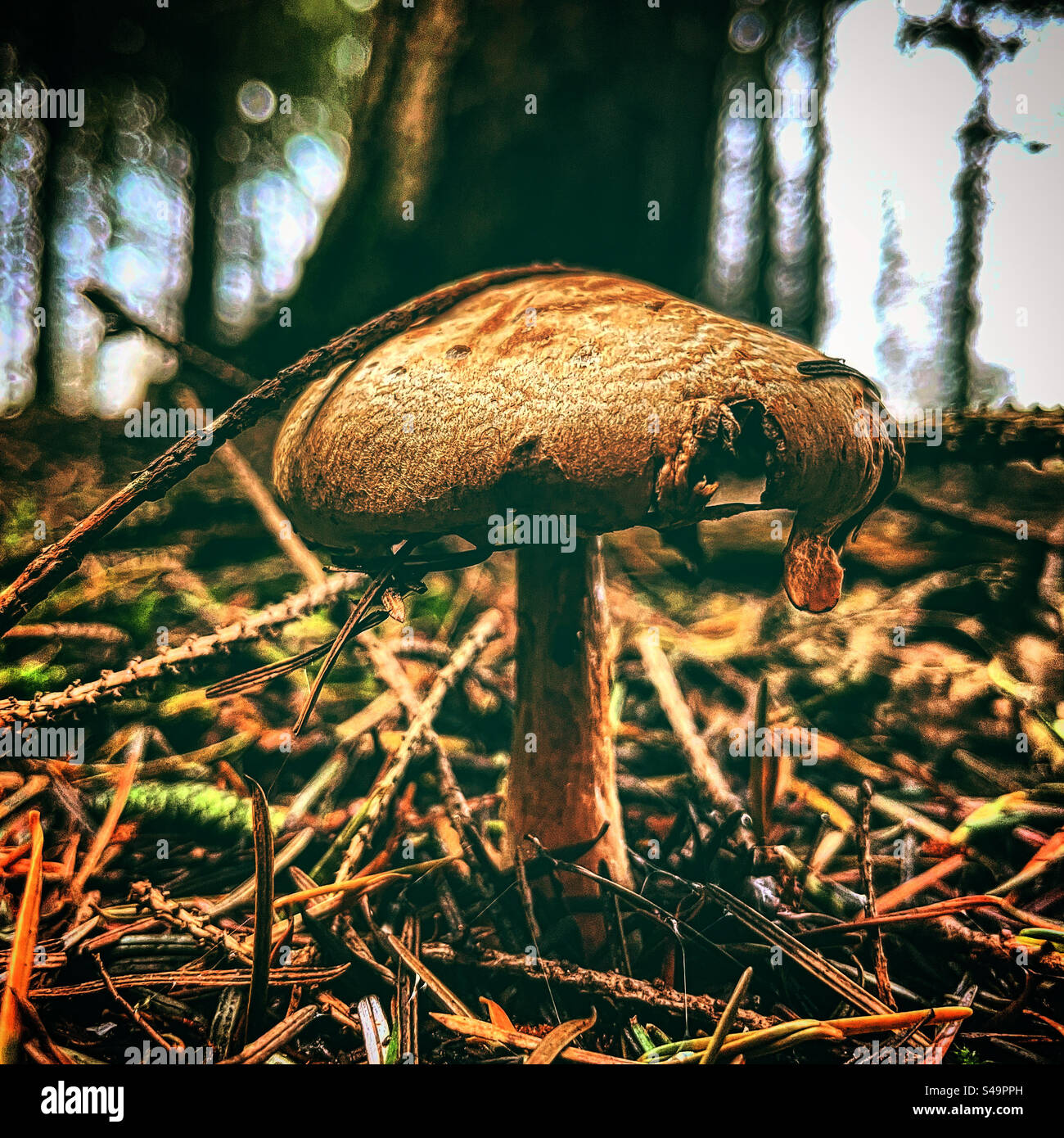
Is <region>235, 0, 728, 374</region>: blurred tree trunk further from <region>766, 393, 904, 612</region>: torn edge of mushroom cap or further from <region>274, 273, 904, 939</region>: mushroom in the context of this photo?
<region>766, 393, 904, 612</region>: torn edge of mushroom cap

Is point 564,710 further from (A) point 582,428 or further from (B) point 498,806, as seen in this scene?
(A) point 582,428

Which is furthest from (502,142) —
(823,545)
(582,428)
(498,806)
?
(498,806)

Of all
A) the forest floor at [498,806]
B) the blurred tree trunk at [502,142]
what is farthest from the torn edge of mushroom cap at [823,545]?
the blurred tree trunk at [502,142]

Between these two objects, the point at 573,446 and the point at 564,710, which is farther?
the point at 564,710

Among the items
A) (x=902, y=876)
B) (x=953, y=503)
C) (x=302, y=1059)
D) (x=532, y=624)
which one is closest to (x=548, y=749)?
(x=532, y=624)

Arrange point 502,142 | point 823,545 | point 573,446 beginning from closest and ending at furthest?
1. point 573,446
2. point 823,545
3. point 502,142

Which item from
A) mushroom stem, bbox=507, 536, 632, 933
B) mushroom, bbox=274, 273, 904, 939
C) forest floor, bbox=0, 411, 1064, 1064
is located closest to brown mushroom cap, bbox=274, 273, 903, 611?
mushroom, bbox=274, 273, 904, 939
